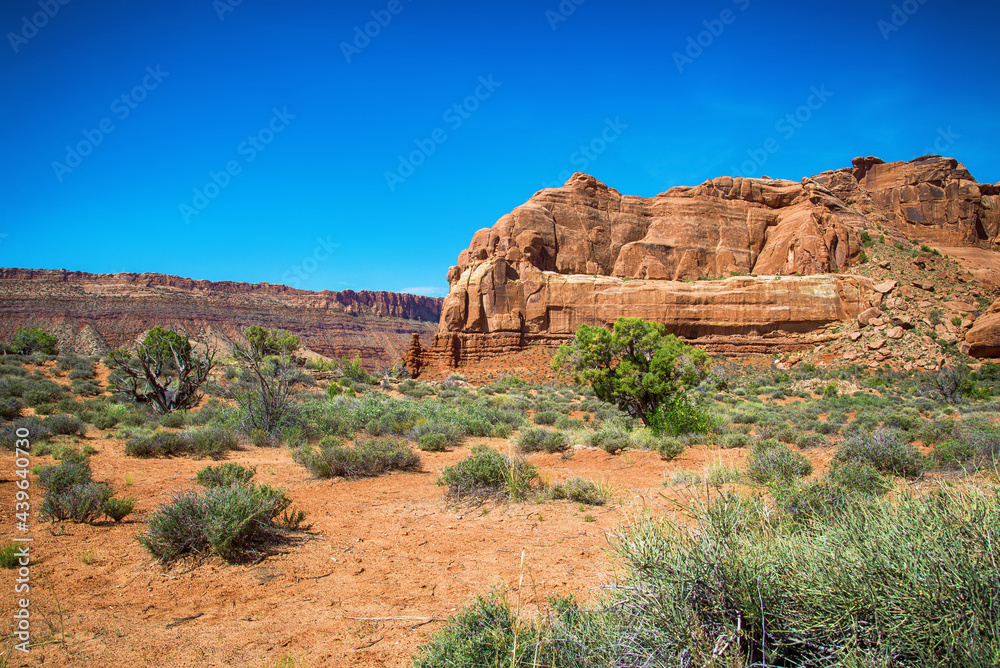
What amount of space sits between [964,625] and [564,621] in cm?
171

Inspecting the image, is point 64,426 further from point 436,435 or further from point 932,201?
point 932,201

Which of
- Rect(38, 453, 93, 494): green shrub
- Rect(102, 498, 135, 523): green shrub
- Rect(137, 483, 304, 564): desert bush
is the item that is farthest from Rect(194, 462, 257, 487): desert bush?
Rect(137, 483, 304, 564): desert bush

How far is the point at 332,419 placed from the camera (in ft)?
46.9

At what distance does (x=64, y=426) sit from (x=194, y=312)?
240ft

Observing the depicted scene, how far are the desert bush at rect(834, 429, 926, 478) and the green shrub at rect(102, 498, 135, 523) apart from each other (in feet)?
35.2

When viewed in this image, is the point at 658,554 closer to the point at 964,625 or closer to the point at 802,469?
the point at 964,625

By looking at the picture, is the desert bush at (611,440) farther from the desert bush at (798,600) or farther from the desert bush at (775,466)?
the desert bush at (798,600)

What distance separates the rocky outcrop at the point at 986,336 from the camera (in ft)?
98.0

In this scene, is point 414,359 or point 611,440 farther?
point 414,359

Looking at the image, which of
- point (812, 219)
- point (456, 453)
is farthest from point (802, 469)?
point (812, 219)

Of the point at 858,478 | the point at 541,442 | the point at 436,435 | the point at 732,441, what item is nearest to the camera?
the point at 858,478

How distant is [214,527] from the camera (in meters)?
5.03

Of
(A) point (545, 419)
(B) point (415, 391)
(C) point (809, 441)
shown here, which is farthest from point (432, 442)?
(B) point (415, 391)

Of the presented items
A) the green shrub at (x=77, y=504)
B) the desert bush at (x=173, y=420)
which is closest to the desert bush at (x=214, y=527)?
the green shrub at (x=77, y=504)
